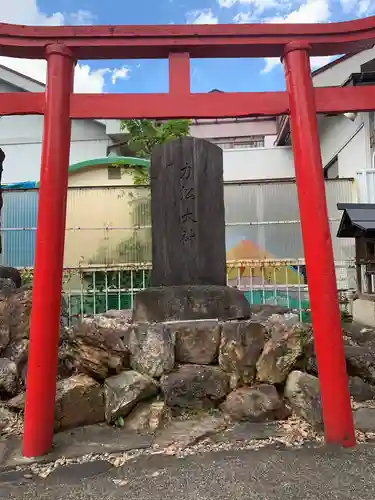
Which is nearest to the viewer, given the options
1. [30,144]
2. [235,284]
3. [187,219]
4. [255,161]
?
[187,219]

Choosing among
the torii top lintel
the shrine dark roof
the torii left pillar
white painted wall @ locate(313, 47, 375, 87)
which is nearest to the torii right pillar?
the torii top lintel

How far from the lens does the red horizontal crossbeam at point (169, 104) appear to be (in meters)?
3.25

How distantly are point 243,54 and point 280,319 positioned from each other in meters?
2.58

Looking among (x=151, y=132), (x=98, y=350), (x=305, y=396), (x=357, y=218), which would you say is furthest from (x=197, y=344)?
(x=151, y=132)

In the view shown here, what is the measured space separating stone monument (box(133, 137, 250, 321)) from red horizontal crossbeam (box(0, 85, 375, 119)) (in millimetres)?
1409

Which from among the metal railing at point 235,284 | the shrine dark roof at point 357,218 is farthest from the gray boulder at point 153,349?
the metal railing at point 235,284

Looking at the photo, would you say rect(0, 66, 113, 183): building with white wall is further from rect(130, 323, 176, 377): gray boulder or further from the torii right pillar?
the torii right pillar

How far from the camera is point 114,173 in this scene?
11.7 metres

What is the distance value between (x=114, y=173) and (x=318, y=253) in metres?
9.45

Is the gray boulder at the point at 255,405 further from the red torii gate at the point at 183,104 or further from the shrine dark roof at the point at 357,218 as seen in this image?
the shrine dark roof at the point at 357,218

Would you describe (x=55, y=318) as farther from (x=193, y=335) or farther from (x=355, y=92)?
(x=355, y=92)

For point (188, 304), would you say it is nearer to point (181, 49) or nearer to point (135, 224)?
point (181, 49)

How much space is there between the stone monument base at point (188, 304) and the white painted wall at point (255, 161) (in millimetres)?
10511

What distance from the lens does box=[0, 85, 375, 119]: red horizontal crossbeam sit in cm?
325
